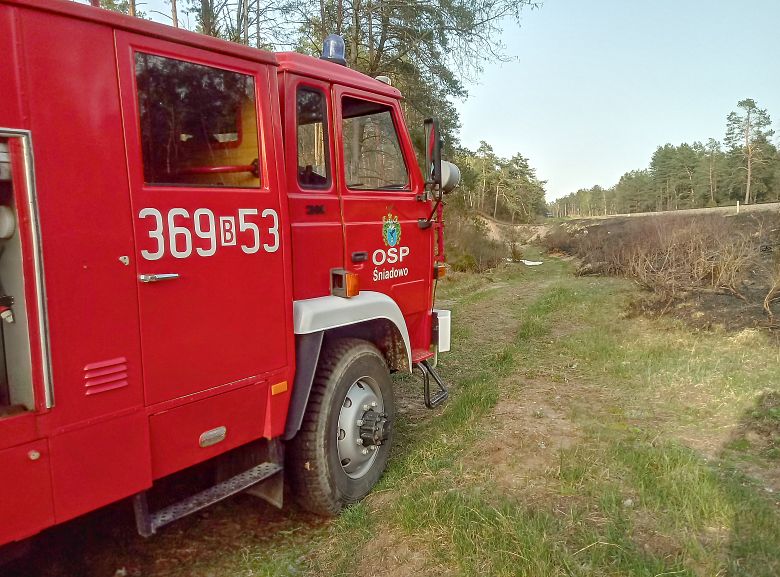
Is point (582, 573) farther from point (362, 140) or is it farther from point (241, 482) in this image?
point (362, 140)

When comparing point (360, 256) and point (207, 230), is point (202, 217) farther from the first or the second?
point (360, 256)

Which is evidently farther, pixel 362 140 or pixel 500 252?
pixel 500 252

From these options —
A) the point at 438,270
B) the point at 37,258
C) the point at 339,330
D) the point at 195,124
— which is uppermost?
the point at 195,124

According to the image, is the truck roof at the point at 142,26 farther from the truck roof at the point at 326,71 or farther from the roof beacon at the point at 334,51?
the roof beacon at the point at 334,51

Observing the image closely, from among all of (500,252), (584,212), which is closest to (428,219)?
(500,252)

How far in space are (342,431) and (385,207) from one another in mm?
1584

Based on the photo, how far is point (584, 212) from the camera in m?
125

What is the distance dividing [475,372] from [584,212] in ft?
416

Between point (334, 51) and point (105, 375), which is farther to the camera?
point (334, 51)

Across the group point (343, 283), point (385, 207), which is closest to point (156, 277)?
point (343, 283)

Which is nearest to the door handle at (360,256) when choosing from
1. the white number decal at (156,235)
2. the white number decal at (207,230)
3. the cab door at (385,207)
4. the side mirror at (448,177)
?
the cab door at (385,207)

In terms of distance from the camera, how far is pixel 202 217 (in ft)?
8.64

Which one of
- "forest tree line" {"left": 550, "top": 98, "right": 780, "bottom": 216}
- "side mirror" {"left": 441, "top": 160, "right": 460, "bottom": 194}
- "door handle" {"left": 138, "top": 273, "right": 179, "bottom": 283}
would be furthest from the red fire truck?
"forest tree line" {"left": 550, "top": 98, "right": 780, "bottom": 216}

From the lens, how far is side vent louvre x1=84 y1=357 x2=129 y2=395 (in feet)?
7.18
